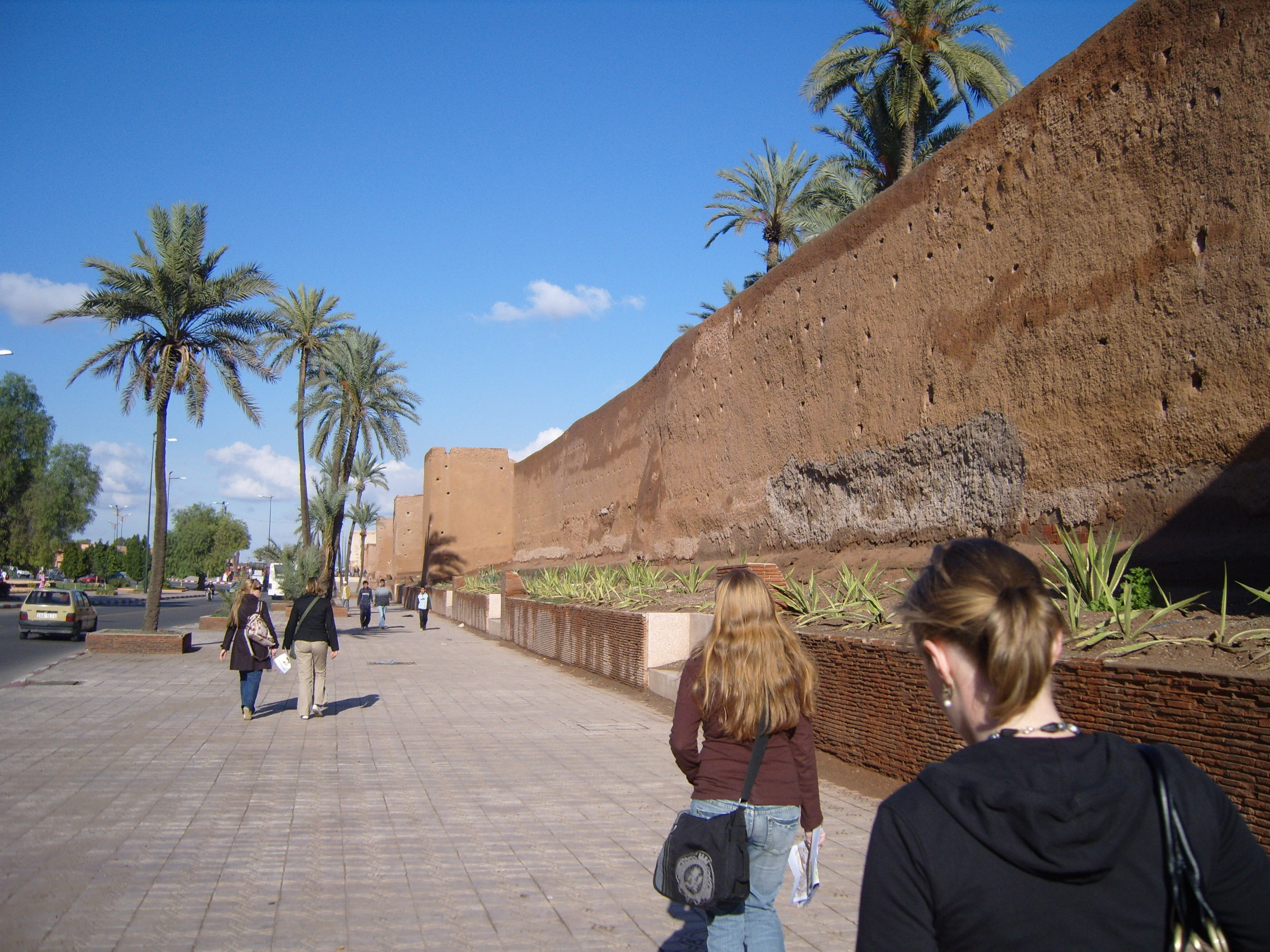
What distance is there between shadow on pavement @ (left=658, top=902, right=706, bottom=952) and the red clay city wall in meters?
5.36

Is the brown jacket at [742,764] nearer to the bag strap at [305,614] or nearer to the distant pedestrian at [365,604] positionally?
the bag strap at [305,614]

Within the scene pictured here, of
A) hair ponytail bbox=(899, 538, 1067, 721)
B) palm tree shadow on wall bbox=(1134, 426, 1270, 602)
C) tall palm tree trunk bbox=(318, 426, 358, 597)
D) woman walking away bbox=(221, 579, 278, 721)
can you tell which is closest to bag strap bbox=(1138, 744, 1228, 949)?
hair ponytail bbox=(899, 538, 1067, 721)

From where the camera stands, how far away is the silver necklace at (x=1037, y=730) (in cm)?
170

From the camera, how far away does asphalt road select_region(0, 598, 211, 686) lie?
1767 centimetres

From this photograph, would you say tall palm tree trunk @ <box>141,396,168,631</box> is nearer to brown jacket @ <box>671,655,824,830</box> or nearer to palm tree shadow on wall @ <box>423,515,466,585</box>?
brown jacket @ <box>671,655,824,830</box>

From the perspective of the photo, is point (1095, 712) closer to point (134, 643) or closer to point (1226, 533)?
point (1226, 533)

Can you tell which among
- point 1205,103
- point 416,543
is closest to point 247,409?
point 1205,103

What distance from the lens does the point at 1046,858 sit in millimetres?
1556

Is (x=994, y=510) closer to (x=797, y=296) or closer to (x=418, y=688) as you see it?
(x=797, y=296)

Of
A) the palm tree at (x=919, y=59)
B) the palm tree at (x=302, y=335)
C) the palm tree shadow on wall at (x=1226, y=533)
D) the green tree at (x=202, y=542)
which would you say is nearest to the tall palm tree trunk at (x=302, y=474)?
the palm tree at (x=302, y=335)

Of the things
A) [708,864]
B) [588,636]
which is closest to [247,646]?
[588,636]

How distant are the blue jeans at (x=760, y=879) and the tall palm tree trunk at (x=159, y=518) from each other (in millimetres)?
18742

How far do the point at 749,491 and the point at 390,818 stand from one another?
12.1 meters

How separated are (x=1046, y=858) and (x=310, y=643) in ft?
35.8
